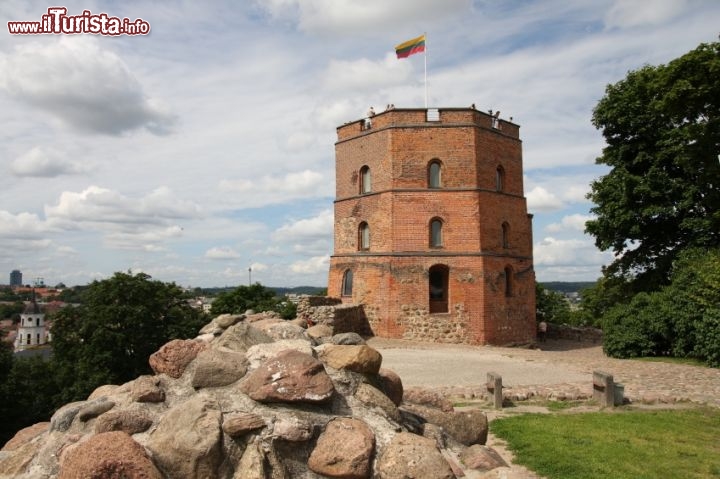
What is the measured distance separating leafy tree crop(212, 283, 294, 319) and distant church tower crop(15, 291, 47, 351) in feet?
122

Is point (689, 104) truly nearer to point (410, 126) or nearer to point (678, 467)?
point (410, 126)

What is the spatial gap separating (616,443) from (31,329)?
2830 inches

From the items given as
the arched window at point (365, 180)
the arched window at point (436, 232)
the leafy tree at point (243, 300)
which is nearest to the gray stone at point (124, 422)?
the arched window at point (436, 232)

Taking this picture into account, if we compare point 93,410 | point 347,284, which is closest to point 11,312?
point 347,284

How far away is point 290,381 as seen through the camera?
14.8 feet

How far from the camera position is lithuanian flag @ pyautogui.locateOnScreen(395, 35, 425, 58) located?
70.7 ft

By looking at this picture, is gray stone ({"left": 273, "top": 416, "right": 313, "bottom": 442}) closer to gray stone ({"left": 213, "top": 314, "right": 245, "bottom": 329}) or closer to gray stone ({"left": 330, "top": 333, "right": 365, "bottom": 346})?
gray stone ({"left": 330, "top": 333, "right": 365, "bottom": 346})

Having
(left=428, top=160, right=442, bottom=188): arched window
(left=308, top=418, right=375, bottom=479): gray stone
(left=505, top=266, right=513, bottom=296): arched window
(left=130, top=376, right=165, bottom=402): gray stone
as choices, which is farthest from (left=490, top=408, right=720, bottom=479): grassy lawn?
(left=505, top=266, right=513, bottom=296): arched window

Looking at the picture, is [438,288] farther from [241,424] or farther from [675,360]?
[241,424]

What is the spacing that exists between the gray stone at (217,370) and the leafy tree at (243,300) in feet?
103

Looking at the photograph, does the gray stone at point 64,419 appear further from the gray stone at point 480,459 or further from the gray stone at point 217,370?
the gray stone at point 480,459

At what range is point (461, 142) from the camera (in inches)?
834

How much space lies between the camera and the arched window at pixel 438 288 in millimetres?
21203

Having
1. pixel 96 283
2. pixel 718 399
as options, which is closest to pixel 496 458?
pixel 718 399
